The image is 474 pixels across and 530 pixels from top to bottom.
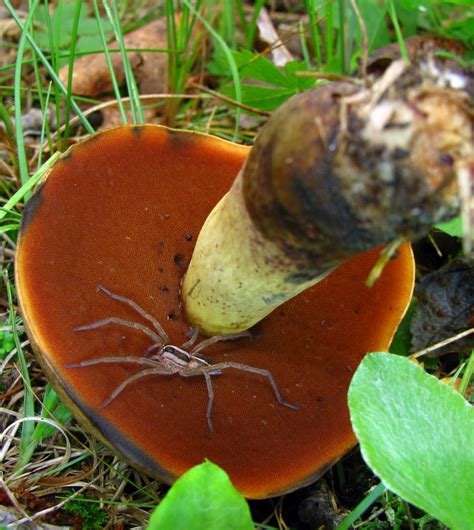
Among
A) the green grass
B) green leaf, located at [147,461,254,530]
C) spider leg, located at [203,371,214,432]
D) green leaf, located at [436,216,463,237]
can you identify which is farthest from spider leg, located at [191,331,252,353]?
green leaf, located at [436,216,463,237]

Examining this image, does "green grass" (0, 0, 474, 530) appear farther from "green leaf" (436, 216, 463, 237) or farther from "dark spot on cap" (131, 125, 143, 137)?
"green leaf" (436, 216, 463, 237)

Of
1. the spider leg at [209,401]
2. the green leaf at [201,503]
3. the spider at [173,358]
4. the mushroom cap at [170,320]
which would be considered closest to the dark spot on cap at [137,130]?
the mushroom cap at [170,320]

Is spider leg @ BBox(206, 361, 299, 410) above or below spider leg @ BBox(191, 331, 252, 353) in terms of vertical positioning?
below

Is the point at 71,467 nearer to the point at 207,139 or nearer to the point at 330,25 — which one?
the point at 207,139

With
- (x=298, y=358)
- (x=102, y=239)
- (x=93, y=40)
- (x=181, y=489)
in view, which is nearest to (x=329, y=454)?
(x=298, y=358)

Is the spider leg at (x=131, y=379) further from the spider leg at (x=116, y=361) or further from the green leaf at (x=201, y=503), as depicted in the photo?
the green leaf at (x=201, y=503)
